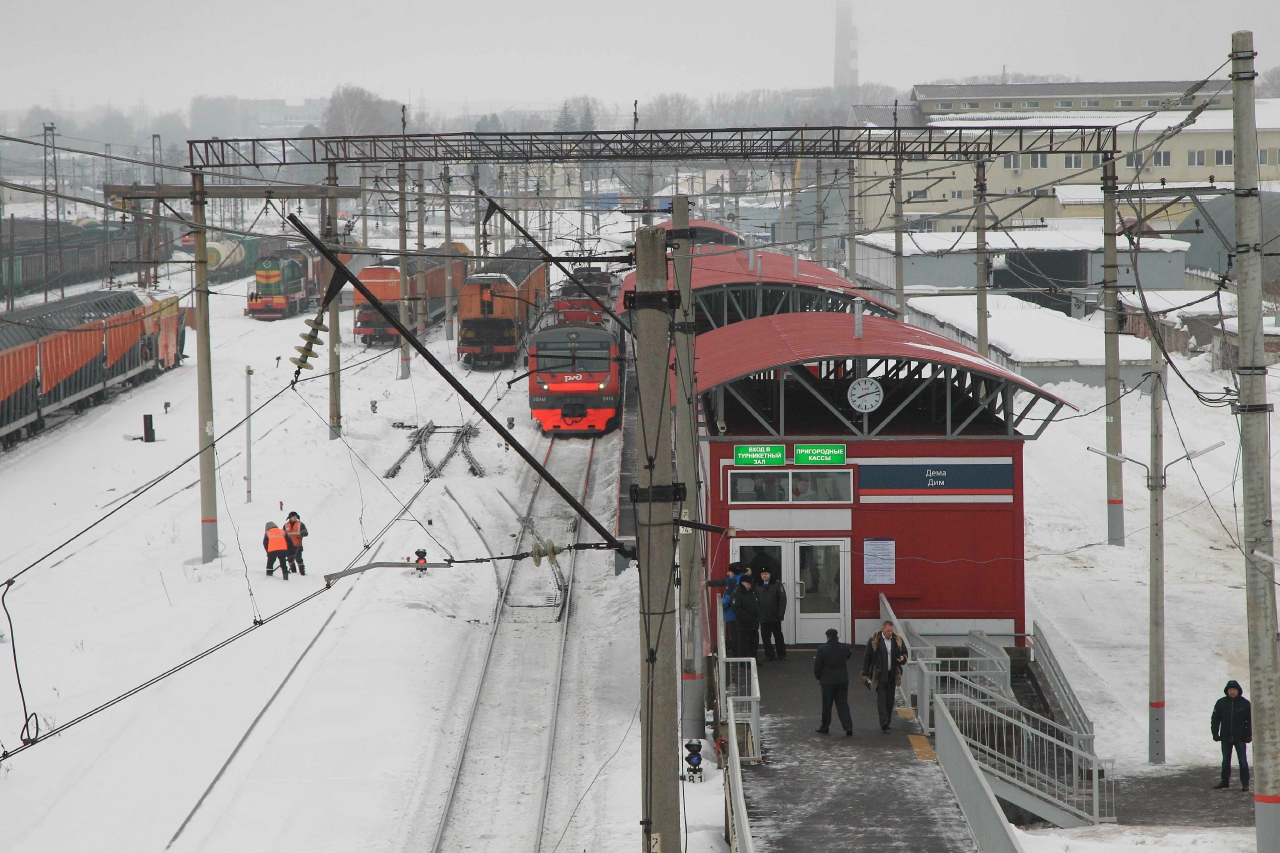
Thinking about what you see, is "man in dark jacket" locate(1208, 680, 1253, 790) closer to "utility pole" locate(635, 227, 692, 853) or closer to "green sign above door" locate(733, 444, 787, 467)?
"green sign above door" locate(733, 444, 787, 467)

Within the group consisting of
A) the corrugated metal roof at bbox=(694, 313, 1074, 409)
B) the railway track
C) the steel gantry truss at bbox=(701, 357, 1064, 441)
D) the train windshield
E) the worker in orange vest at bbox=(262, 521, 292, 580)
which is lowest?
the railway track

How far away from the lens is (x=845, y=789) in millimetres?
11508

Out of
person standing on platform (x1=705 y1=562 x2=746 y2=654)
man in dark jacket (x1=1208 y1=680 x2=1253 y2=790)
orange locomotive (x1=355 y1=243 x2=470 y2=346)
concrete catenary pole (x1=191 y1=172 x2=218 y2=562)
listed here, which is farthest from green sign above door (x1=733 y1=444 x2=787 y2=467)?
orange locomotive (x1=355 y1=243 x2=470 y2=346)

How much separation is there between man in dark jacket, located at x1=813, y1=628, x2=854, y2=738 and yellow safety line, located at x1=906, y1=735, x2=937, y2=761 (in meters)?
0.65

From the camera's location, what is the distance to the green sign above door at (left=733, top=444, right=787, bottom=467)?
52.5ft

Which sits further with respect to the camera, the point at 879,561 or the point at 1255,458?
the point at 879,561

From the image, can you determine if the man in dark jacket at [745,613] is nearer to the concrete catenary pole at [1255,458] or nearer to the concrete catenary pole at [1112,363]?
the concrete catenary pole at [1255,458]

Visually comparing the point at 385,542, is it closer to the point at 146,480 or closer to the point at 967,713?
the point at 146,480

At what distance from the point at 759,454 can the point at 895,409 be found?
1865mm

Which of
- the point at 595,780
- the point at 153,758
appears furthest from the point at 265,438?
the point at 595,780

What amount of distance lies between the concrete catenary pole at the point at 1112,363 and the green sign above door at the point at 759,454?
859 centimetres

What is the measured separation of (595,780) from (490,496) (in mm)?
13143

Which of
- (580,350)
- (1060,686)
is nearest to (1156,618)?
(1060,686)

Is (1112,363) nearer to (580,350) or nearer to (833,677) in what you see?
(833,677)
